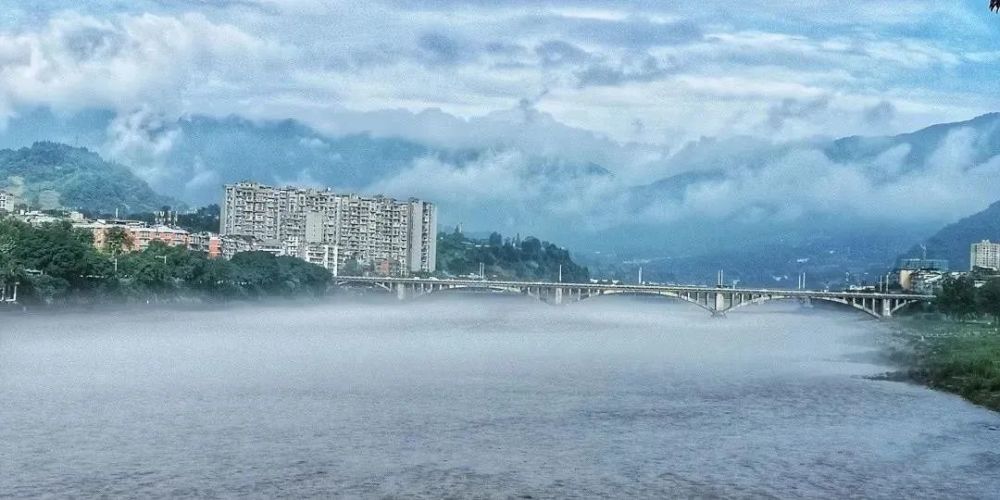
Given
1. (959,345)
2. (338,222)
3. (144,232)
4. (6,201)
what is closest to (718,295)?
(959,345)

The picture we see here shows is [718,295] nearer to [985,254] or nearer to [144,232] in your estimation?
[144,232]

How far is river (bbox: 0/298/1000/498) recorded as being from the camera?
21.0 m

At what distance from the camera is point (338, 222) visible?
173 metres

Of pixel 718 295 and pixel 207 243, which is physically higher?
pixel 207 243

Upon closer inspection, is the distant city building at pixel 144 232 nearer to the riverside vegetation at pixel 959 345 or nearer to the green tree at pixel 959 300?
the green tree at pixel 959 300

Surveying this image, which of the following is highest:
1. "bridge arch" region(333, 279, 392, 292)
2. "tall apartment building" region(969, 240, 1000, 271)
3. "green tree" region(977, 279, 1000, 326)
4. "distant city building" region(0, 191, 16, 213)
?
"distant city building" region(0, 191, 16, 213)

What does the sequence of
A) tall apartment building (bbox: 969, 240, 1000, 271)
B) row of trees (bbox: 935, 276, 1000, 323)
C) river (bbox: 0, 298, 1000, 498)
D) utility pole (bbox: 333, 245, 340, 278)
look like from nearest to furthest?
1. river (bbox: 0, 298, 1000, 498)
2. row of trees (bbox: 935, 276, 1000, 323)
3. utility pole (bbox: 333, 245, 340, 278)
4. tall apartment building (bbox: 969, 240, 1000, 271)

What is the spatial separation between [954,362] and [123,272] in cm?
5120

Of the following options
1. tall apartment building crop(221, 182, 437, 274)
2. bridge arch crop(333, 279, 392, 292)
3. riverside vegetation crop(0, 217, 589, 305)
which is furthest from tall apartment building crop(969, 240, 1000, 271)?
riverside vegetation crop(0, 217, 589, 305)

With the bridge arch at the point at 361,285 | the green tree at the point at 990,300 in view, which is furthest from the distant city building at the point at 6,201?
the green tree at the point at 990,300

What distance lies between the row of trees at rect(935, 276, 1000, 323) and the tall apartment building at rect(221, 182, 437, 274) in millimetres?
90533

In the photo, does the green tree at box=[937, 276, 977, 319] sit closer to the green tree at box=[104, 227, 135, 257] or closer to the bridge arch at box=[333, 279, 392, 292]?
the bridge arch at box=[333, 279, 392, 292]

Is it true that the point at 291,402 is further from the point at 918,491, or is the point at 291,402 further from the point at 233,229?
the point at 233,229

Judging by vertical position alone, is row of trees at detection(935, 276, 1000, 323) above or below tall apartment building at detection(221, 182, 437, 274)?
below
